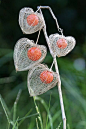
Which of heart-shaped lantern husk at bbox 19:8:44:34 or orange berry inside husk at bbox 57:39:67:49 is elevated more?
heart-shaped lantern husk at bbox 19:8:44:34

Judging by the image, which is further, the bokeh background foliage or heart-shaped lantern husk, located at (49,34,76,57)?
the bokeh background foliage

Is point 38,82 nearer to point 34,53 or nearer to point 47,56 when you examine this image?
point 34,53

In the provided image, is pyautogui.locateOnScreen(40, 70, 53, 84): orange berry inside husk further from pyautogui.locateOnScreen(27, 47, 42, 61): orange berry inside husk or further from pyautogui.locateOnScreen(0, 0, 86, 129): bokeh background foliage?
pyautogui.locateOnScreen(0, 0, 86, 129): bokeh background foliage

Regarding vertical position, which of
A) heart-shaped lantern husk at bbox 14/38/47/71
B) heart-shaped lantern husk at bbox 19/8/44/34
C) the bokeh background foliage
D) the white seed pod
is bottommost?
the bokeh background foliage

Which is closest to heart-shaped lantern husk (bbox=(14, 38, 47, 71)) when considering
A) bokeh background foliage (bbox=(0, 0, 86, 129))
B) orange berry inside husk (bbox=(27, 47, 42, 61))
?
orange berry inside husk (bbox=(27, 47, 42, 61))

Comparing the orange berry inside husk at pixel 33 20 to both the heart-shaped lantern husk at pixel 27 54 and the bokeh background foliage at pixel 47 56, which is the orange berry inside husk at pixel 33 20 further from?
the bokeh background foliage at pixel 47 56

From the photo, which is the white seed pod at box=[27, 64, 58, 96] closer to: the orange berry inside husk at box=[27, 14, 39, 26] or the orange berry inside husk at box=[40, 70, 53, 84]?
the orange berry inside husk at box=[40, 70, 53, 84]

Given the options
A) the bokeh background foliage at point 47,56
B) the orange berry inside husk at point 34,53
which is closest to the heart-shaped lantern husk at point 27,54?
the orange berry inside husk at point 34,53
